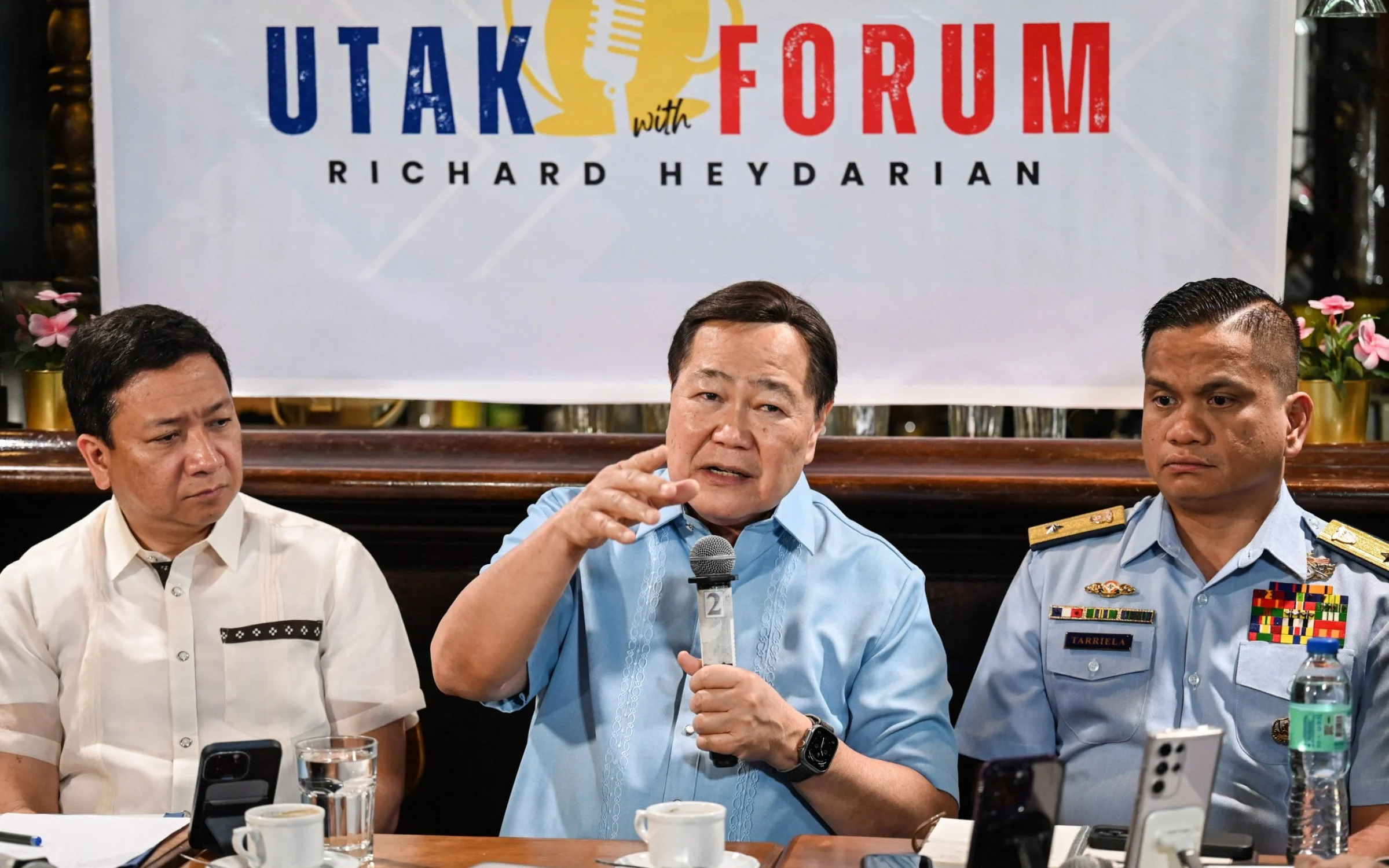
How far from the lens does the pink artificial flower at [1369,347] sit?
2.90 metres

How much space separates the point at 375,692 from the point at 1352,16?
2.36 meters

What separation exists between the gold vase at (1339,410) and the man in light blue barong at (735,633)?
1204 millimetres

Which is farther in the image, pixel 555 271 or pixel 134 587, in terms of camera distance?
pixel 555 271

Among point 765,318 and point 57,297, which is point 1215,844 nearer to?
point 765,318

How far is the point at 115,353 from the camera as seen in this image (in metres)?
2.34

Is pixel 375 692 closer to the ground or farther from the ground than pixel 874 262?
closer to the ground

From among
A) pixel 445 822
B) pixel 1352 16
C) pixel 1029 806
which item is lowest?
pixel 445 822

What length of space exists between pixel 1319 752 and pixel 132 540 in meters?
1.85

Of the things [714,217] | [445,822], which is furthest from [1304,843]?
[445,822]

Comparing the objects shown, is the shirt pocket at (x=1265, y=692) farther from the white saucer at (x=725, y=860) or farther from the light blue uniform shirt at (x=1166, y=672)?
the white saucer at (x=725, y=860)

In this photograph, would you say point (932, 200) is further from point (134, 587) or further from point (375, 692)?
point (134, 587)

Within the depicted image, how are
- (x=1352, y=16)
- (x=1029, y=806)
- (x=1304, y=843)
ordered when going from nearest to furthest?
(x=1029, y=806)
(x=1304, y=843)
(x=1352, y=16)

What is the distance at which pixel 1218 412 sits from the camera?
2.24 m

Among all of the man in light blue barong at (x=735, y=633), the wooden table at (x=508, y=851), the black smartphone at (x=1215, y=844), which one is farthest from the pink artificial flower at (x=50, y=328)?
the black smartphone at (x=1215, y=844)
